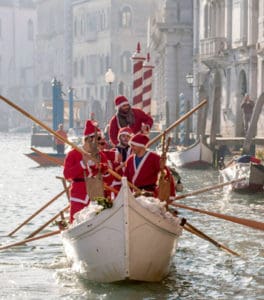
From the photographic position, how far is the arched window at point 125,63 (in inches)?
2916

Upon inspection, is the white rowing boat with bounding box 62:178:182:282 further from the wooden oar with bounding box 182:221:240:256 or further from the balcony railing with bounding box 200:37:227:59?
the balcony railing with bounding box 200:37:227:59

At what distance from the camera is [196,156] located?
29.2 m

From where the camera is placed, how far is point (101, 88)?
250 ft

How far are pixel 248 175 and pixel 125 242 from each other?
1065 cm

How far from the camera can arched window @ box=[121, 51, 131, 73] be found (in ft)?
243

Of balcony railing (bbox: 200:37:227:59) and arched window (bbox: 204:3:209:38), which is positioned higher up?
arched window (bbox: 204:3:209:38)

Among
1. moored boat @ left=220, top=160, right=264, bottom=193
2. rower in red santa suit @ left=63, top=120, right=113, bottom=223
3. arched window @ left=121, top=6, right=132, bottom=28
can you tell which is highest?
arched window @ left=121, top=6, right=132, bottom=28

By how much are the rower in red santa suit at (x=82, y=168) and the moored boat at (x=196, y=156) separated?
17096 mm

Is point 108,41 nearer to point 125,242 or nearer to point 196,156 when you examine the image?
point 196,156

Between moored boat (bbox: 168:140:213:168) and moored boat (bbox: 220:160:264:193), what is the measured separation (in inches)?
282

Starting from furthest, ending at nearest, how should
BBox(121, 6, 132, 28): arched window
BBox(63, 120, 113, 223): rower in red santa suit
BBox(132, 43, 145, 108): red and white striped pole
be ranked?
BBox(121, 6, 132, 28): arched window
BBox(132, 43, 145, 108): red and white striped pole
BBox(63, 120, 113, 223): rower in red santa suit

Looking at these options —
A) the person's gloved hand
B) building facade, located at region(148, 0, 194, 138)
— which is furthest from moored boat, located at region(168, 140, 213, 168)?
building facade, located at region(148, 0, 194, 138)

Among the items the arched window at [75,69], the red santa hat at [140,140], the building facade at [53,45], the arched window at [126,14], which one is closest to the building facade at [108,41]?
the arched window at [126,14]

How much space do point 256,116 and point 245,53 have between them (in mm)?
10544
